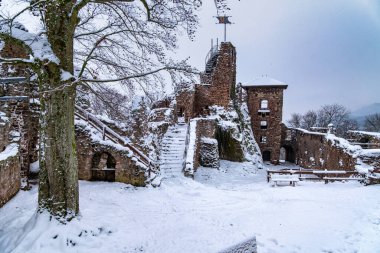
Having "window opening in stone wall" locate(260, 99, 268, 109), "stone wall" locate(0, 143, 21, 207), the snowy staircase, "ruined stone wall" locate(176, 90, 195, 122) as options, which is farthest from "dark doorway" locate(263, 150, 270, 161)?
"stone wall" locate(0, 143, 21, 207)

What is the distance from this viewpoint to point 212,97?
23.4m

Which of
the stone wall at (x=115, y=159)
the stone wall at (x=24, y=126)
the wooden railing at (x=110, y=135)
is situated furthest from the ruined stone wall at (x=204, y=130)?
the stone wall at (x=24, y=126)

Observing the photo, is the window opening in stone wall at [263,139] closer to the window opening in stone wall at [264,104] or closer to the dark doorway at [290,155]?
the window opening in stone wall at [264,104]

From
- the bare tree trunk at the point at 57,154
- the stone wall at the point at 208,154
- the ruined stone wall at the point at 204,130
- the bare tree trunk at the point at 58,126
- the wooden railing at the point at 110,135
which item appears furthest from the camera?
the stone wall at the point at 208,154

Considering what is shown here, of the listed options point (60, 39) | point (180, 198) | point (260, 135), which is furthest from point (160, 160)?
point (260, 135)

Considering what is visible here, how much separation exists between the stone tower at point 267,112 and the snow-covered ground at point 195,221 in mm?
19507

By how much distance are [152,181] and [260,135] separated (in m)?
22.6

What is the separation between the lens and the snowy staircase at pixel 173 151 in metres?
13.0

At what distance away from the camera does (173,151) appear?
1484cm

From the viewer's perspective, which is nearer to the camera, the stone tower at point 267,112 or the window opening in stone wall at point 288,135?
the stone tower at point 267,112

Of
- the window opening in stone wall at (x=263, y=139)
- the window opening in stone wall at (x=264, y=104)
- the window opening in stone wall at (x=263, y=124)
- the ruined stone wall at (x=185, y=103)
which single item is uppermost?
the window opening in stone wall at (x=264, y=104)

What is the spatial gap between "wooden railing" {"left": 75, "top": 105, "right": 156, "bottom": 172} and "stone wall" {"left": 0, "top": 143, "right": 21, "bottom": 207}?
2772 millimetres

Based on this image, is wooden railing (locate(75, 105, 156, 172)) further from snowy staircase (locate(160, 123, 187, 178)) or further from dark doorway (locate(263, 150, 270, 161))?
dark doorway (locate(263, 150, 270, 161))

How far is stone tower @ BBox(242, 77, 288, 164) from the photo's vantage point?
3022 cm
